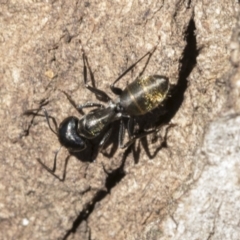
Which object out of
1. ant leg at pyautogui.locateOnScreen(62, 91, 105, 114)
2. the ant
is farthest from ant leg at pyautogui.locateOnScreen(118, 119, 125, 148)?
ant leg at pyautogui.locateOnScreen(62, 91, 105, 114)

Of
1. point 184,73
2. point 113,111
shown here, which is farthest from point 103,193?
point 184,73

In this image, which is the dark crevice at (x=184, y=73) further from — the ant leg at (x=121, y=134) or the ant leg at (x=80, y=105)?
the ant leg at (x=80, y=105)

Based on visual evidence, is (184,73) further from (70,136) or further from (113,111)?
(70,136)

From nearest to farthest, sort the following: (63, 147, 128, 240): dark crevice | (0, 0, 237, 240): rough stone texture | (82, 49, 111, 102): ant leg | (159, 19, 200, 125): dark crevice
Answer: (0, 0, 237, 240): rough stone texture < (159, 19, 200, 125): dark crevice < (82, 49, 111, 102): ant leg < (63, 147, 128, 240): dark crevice

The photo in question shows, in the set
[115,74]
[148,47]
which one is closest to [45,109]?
[115,74]

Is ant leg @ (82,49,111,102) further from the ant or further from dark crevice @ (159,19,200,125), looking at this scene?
dark crevice @ (159,19,200,125)

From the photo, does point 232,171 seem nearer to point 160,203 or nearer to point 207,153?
point 207,153
